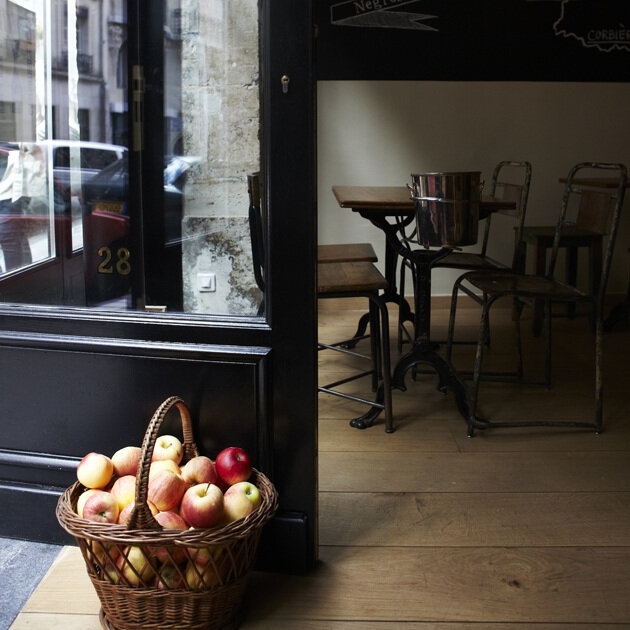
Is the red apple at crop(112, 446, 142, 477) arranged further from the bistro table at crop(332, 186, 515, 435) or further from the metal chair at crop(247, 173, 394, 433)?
the bistro table at crop(332, 186, 515, 435)

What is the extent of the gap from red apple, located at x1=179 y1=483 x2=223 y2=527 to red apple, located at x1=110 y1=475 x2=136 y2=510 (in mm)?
123

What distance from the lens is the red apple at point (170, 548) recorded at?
5.63 ft

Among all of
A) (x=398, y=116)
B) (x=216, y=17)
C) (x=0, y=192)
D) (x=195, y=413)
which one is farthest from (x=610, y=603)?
(x=398, y=116)

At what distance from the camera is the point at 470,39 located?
5.04 m

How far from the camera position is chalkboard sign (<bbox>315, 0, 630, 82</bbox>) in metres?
5.02

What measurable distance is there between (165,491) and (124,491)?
11 centimetres

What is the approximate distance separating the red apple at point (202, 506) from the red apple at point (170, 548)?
0.7 inches

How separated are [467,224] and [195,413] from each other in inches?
48.5

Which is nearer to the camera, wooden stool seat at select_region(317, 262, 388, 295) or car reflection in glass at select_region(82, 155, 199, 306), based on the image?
car reflection in glass at select_region(82, 155, 199, 306)

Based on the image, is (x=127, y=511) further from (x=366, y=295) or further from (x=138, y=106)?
(x=366, y=295)

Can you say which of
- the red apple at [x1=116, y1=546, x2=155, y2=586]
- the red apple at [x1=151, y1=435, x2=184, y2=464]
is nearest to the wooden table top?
the red apple at [x1=151, y1=435, x2=184, y2=464]

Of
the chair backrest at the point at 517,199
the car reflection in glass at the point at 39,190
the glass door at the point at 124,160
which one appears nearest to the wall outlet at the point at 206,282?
the glass door at the point at 124,160

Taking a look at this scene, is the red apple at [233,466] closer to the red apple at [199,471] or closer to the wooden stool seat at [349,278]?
the red apple at [199,471]

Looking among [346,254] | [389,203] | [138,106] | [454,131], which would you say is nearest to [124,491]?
[138,106]
